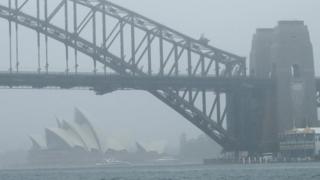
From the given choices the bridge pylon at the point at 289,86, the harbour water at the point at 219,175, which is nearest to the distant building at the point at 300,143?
the bridge pylon at the point at 289,86

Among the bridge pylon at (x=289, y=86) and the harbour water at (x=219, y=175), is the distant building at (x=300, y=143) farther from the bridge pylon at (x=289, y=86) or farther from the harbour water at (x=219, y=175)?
the harbour water at (x=219, y=175)

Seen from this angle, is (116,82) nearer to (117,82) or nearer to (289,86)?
(117,82)

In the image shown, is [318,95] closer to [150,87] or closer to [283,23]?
[283,23]

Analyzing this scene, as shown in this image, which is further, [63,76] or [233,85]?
[233,85]

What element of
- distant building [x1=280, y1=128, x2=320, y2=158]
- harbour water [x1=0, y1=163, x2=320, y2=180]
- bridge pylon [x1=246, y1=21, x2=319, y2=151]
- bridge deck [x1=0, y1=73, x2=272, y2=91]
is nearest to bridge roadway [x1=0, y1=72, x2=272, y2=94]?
bridge deck [x1=0, y1=73, x2=272, y2=91]

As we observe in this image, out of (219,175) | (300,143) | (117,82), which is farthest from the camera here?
(300,143)

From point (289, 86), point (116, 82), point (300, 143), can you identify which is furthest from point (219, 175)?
point (289, 86)

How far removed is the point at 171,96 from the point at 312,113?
18316 mm

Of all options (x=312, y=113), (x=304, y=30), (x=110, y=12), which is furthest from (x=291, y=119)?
(x=110, y=12)

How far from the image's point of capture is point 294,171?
345 feet

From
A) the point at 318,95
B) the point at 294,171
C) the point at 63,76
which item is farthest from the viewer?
the point at 318,95

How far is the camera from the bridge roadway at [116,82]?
124m

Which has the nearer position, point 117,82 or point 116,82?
point 116,82

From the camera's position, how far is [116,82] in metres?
129
